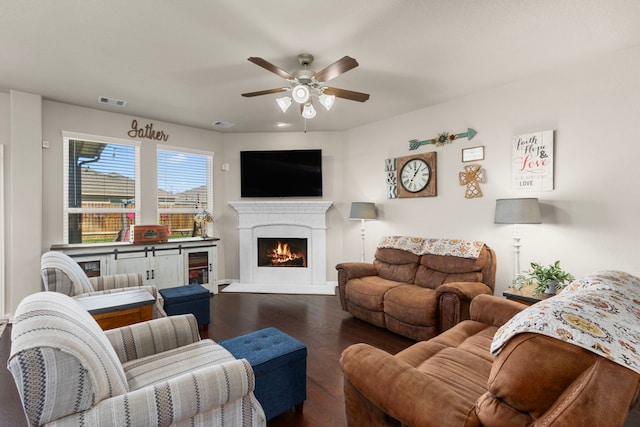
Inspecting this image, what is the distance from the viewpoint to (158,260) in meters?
4.51

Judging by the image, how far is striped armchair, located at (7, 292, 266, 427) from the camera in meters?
1.04

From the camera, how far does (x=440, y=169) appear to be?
13.7 feet

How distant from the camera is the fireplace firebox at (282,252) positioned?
17.9ft

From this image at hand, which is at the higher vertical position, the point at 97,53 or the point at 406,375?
the point at 97,53

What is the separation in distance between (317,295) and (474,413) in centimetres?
389

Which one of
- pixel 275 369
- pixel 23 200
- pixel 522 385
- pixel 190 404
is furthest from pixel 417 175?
pixel 23 200

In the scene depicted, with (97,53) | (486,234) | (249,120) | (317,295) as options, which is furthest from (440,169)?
(97,53)

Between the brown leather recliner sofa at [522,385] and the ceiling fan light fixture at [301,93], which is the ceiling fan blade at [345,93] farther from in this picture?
the brown leather recliner sofa at [522,385]

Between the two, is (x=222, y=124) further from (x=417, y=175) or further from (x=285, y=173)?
(x=417, y=175)

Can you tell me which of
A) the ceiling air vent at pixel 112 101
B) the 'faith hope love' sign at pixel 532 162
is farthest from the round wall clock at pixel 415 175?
the ceiling air vent at pixel 112 101

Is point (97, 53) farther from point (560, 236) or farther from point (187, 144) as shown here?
point (560, 236)

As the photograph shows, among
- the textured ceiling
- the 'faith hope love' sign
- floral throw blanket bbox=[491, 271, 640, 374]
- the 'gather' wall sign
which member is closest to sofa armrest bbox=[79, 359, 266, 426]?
floral throw blanket bbox=[491, 271, 640, 374]

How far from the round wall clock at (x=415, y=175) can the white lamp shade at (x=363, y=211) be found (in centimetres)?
59

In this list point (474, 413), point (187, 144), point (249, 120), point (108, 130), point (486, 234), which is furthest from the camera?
point (187, 144)
